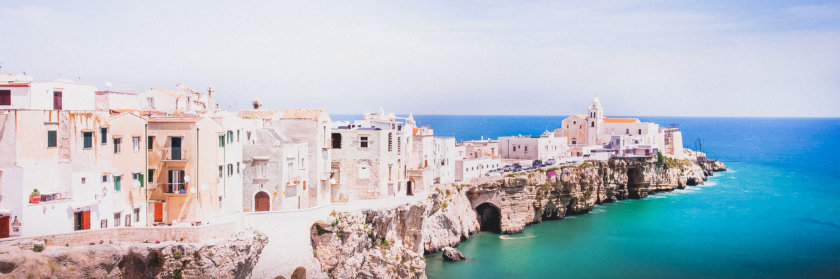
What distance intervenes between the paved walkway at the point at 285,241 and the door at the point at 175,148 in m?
4.49

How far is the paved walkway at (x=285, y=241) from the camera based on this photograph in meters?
35.9

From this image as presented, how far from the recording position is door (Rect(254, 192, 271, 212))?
4119 cm

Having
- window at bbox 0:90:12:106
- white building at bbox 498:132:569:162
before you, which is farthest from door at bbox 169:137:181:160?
white building at bbox 498:132:569:162

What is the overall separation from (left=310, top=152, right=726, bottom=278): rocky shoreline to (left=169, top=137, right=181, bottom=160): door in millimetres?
8121

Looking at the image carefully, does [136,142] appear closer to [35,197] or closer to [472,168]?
[35,197]

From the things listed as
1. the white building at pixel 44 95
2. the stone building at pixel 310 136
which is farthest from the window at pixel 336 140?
the white building at pixel 44 95

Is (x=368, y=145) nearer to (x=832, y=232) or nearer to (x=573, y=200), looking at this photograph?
(x=573, y=200)

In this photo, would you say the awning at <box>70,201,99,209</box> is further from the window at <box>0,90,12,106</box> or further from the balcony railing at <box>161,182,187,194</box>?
the window at <box>0,90,12,106</box>

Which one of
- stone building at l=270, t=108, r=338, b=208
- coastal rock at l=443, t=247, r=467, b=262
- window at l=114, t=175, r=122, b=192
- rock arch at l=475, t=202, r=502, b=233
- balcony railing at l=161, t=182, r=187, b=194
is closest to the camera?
window at l=114, t=175, r=122, b=192

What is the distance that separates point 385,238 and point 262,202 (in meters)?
8.46

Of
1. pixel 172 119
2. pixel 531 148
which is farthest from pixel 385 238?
pixel 531 148

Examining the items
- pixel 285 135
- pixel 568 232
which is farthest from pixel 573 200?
pixel 285 135

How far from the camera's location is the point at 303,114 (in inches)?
1834

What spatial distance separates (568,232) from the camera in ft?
213
